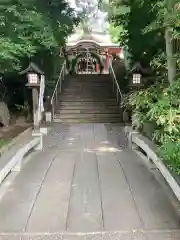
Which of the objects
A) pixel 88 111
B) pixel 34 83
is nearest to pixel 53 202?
pixel 34 83

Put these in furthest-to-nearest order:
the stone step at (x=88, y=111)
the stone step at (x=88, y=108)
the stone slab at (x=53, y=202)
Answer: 1. the stone step at (x=88, y=108)
2. the stone step at (x=88, y=111)
3. the stone slab at (x=53, y=202)

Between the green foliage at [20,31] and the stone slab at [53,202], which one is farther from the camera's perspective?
the green foliage at [20,31]

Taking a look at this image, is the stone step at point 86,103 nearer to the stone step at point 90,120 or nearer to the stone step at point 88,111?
the stone step at point 88,111

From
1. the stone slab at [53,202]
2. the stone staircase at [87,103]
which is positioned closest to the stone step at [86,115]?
the stone staircase at [87,103]

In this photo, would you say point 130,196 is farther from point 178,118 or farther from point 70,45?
point 70,45

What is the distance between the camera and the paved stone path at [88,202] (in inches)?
132

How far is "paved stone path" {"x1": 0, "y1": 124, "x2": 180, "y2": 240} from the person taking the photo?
11.0 feet

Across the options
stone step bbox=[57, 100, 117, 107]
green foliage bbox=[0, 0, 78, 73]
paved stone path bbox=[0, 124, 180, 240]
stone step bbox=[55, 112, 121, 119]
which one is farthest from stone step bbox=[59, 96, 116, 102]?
paved stone path bbox=[0, 124, 180, 240]

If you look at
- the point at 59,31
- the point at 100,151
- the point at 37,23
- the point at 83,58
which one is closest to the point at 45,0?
the point at 59,31

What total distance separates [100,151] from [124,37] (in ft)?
23.5

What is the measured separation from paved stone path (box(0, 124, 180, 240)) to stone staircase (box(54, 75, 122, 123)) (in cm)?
624

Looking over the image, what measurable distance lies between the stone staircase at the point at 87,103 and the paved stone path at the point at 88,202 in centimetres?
624

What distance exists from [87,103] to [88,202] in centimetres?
1054

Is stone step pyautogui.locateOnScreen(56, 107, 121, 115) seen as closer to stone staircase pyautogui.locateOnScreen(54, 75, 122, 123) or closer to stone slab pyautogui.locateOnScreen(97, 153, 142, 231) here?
stone staircase pyautogui.locateOnScreen(54, 75, 122, 123)
